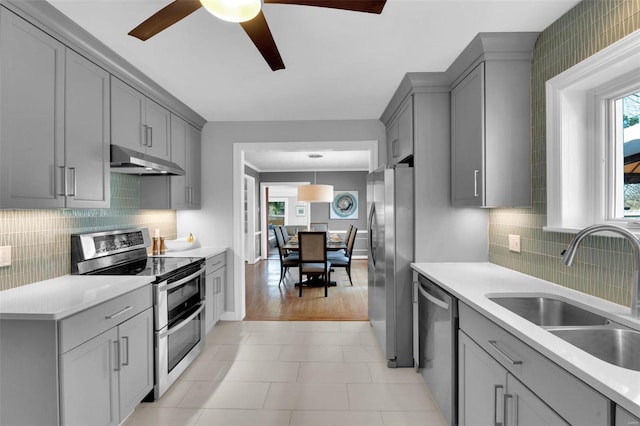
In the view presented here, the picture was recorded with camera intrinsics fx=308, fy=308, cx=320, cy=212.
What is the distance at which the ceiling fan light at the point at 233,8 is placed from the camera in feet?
3.68

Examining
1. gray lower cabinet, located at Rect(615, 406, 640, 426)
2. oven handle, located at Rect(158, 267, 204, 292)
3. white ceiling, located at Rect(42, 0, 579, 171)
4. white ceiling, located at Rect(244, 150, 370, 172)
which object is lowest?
oven handle, located at Rect(158, 267, 204, 292)

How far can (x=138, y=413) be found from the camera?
1992 mm

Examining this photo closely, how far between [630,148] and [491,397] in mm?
1413

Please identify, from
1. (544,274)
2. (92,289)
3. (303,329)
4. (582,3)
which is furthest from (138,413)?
(582,3)

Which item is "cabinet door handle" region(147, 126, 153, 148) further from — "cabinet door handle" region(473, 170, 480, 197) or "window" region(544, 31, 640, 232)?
"window" region(544, 31, 640, 232)

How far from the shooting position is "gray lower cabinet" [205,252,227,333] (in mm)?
3039

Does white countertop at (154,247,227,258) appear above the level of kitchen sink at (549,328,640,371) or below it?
above

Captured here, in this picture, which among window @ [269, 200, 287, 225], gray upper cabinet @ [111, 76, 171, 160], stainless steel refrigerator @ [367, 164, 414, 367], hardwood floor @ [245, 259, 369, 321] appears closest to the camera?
gray upper cabinet @ [111, 76, 171, 160]

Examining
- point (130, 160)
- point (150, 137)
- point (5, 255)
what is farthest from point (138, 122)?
point (5, 255)

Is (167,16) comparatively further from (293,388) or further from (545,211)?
(293,388)

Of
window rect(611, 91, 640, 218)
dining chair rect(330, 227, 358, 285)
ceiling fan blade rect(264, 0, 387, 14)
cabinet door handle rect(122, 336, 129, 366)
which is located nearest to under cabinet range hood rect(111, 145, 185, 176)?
cabinet door handle rect(122, 336, 129, 366)

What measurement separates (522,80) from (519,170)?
1.93 feet

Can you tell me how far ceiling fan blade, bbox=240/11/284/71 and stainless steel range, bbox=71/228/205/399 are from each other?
1.58 meters

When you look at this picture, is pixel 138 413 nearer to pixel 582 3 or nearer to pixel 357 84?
pixel 357 84
